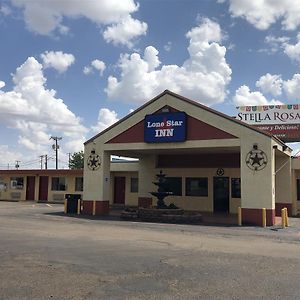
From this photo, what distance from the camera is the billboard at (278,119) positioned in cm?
3666

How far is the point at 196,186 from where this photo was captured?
29.4 m

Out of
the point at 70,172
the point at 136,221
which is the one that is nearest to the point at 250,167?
the point at 136,221

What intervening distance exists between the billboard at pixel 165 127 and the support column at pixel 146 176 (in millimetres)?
6701

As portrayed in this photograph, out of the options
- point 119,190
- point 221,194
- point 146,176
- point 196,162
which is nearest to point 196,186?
point 196,162

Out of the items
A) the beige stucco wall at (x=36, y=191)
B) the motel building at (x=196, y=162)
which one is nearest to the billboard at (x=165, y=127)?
the motel building at (x=196, y=162)

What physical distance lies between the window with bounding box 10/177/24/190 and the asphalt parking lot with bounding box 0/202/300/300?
25.1m

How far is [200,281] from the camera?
815cm

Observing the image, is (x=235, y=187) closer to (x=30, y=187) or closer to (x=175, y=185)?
(x=175, y=185)

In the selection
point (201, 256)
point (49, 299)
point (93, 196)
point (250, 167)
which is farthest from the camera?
point (93, 196)

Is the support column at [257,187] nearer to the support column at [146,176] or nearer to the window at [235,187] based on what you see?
the window at [235,187]

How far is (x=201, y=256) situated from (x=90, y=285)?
4.09m

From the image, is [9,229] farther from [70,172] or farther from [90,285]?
[70,172]

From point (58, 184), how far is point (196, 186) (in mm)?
15097

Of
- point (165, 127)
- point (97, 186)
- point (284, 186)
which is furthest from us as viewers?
point (284, 186)
